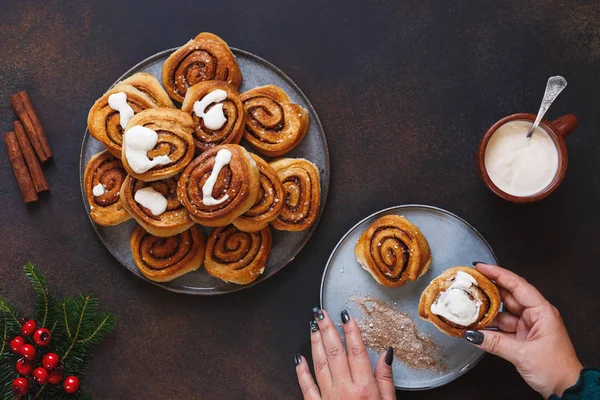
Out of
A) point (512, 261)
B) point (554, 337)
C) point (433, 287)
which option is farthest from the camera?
point (512, 261)

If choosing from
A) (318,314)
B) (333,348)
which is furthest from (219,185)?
(333,348)

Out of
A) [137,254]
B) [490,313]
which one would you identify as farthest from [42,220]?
[490,313]

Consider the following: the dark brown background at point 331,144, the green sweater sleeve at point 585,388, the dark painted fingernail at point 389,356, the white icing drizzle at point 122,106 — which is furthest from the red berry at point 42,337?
the green sweater sleeve at point 585,388

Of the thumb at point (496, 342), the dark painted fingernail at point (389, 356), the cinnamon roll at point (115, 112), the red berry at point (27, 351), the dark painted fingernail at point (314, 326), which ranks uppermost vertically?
the cinnamon roll at point (115, 112)

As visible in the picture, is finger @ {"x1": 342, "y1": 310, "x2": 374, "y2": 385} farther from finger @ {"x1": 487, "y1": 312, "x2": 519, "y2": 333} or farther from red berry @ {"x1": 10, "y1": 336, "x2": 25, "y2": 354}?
red berry @ {"x1": 10, "y1": 336, "x2": 25, "y2": 354}

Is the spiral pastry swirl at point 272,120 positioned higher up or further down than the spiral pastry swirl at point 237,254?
higher up

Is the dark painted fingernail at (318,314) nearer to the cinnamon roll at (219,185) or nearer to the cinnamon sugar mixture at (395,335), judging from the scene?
the cinnamon sugar mixture at (395,335)

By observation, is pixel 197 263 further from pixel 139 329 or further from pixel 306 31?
pixel 306 31

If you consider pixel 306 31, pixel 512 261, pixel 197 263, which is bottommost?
pixel 197 263
